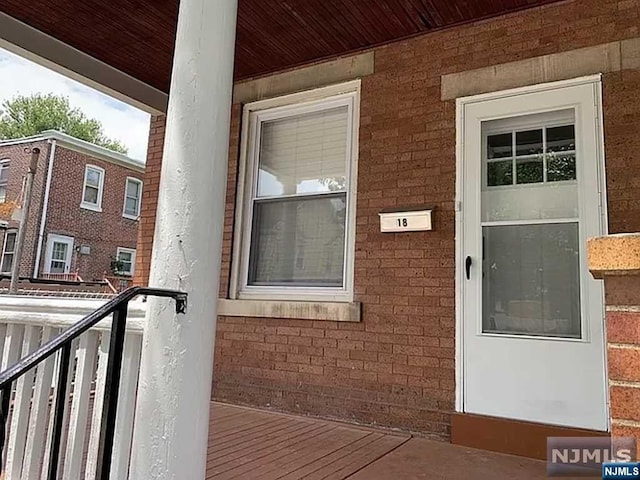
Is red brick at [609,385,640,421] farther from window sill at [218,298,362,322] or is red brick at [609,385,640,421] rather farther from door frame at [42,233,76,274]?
door frame at [42,233,76,274]

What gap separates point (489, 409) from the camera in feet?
10.0

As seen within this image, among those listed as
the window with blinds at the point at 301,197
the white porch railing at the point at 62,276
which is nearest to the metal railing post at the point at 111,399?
the window with blinds at the point at 301,197

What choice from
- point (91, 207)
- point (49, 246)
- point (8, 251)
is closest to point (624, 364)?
point (49, 246)

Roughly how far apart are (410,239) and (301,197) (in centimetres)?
107

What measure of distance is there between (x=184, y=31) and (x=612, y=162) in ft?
8.37

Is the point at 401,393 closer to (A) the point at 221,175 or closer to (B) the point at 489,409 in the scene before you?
(B) the point at 489,409

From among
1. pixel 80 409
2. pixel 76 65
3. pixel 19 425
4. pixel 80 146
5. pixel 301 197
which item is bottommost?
pixel 19 425

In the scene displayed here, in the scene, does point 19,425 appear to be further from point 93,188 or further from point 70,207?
point 93,188

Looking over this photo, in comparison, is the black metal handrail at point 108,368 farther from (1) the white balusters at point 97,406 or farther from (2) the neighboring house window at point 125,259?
(2) the neighboring house window at point 125,259

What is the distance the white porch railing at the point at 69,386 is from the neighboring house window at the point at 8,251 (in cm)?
1312

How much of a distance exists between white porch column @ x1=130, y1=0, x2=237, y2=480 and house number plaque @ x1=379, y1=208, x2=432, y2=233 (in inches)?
75.7

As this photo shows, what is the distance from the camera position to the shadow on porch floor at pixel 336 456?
248 centimetres

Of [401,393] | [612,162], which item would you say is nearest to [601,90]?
[612,162]

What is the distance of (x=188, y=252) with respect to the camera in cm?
164
